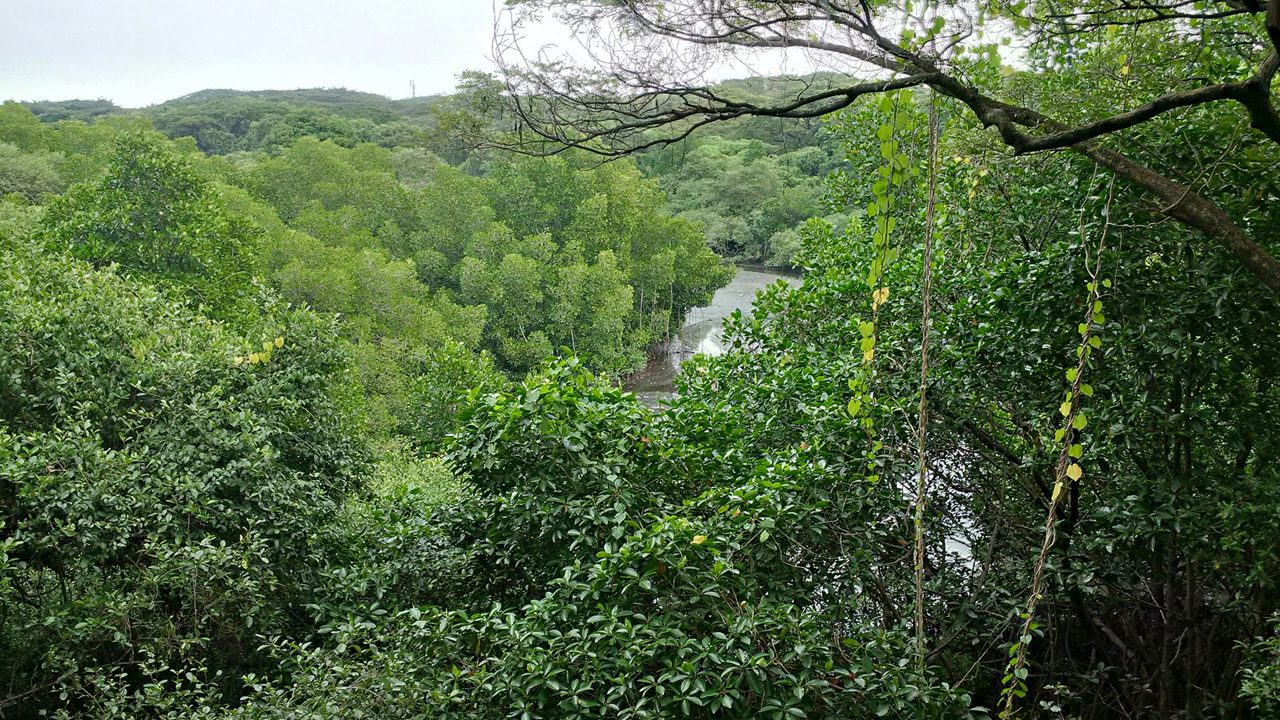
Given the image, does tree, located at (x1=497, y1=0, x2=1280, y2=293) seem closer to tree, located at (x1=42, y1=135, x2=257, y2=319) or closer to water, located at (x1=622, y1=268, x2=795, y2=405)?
tree, located at (x1=42, y1=135, x2=257, y2=319)

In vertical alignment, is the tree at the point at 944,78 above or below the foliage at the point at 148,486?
above

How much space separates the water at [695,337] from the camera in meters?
29.8

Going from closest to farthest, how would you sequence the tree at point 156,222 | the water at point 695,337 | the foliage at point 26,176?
the tree at point 156,222, the foliage at point 26,176, the water at point 695,337

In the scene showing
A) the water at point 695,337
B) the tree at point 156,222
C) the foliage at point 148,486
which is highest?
the tree at point 156,222

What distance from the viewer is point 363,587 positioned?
520cm

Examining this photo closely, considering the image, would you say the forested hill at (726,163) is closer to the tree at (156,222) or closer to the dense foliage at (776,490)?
the tree at (156,222)

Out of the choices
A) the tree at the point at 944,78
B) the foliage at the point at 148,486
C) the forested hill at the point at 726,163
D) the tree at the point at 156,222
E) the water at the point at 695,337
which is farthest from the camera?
the forested hill at the point at 726,163

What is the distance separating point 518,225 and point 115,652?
27896 mm

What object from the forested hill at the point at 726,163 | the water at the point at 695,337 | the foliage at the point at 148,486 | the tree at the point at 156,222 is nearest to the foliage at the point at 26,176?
the forested hill at the point at 726,163

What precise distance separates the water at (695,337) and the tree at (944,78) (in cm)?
2204

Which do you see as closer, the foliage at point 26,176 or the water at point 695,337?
the foliage at point 26,176

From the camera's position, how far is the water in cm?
2975

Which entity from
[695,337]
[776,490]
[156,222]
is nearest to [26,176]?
[156,222]

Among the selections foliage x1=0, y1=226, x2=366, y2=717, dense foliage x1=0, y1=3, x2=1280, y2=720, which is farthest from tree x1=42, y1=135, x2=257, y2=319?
foliage x1=0, y1=226, x2=366, y2=717
